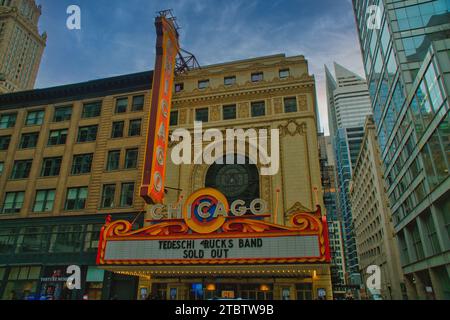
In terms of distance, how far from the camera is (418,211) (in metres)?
32.1

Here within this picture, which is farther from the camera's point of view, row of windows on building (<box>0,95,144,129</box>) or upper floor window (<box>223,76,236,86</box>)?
row of windows on building (<box>0,95,144,129</box>)

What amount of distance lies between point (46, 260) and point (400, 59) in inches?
1519

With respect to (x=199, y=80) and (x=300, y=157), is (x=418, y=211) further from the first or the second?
(x=199, y=80)

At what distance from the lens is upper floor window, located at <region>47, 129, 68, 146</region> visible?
3403 centimetres

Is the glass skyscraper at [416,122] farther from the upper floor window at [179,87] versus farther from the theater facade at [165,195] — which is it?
the upper floor window at [179,87]

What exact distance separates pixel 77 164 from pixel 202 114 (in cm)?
1348

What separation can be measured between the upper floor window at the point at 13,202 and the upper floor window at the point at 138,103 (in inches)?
551

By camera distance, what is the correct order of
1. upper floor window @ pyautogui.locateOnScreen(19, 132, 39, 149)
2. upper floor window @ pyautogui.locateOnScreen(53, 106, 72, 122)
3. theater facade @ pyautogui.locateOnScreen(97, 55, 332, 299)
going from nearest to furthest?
theater facade @ pyautogui.locateOnScreen(97, 55, 332, 299) → upper floor window @ pyautogui.locateOnScreen(19, 132, 39, 149) → upper floor window @ pyautogui.locateOnScreen(53, 106, 72, 122)

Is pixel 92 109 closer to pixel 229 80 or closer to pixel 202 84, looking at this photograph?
pixel 202 84

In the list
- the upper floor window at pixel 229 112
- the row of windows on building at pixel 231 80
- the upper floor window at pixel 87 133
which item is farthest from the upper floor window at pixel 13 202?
the upper floor window at pixel 229 112

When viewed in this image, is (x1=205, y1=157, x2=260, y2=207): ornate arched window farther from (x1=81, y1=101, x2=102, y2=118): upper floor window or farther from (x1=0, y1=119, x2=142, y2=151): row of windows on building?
(x1=81, y1=101, x2=102, y2=118): upper floor window

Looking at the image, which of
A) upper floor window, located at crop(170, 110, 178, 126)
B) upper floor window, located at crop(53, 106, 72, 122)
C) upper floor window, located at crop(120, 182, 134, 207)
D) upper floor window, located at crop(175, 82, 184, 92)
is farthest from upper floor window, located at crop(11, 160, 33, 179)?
upper floor window, located at crop(175, 82, 184, 92)

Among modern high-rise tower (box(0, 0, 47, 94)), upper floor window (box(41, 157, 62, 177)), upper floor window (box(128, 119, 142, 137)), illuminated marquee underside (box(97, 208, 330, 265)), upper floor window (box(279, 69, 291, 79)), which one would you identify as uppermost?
modern high-rise tower (box(0, 0, 47, 94))
